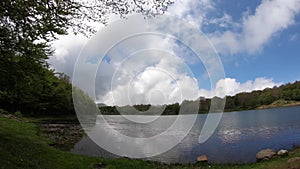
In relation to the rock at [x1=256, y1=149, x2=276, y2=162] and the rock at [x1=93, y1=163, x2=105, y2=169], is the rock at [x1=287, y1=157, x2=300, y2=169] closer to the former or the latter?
the rock at [x1=256, y1=149, x2=276, y2=162]

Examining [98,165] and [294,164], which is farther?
[98,165]

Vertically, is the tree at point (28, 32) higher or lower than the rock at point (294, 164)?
higher

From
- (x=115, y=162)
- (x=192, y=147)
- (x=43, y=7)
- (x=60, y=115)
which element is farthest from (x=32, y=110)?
(x=43, y=7)

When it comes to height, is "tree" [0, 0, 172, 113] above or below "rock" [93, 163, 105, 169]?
above

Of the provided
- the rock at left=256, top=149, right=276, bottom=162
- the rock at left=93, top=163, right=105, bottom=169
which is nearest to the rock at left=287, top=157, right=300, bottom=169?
the rock at left=256, top=149, right=276, bottom=162

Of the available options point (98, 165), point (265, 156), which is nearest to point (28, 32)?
point (98, 165)

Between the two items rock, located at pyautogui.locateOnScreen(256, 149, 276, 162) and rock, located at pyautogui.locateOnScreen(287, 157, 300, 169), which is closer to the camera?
rock, located at pyautogui.locateOnScreen(287, 157, 300, 169)

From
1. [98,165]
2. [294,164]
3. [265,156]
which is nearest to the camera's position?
[294,164]

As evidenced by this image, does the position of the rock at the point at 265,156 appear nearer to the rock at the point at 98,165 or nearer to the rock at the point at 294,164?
the rock at the point at 294,164

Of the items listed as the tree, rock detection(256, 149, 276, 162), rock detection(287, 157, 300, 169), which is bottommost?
rock detection(256, 149, 276, 162)

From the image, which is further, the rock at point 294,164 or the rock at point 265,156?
the rock at point 265,156

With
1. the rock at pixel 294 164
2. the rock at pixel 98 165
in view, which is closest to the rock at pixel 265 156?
the rock at pixel 294 164

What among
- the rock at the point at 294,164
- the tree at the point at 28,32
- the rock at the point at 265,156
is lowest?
the rock at the point at 265,156

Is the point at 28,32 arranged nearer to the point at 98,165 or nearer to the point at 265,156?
the point at 98,165
